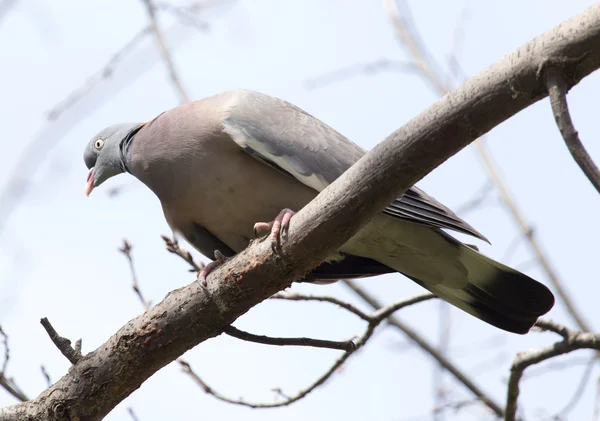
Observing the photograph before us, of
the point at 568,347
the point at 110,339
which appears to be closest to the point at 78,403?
the point at 110,339

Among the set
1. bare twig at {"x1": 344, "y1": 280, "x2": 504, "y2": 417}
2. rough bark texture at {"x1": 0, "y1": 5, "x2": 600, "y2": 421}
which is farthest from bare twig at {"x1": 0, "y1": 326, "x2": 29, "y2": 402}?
bare twig at {"x1": 344, "y1": 280, "x2": 504, "y2": 417}

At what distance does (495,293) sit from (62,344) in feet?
6.43

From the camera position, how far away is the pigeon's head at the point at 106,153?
3.89 metres

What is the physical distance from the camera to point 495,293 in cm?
357

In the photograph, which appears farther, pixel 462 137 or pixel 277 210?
pixel 277 210

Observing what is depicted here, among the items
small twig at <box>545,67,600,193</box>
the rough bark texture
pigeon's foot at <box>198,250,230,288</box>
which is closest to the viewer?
small twig at <box>545,67,600,193</box>

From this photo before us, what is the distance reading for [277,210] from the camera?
335 cm

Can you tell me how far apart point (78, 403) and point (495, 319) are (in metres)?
1.95

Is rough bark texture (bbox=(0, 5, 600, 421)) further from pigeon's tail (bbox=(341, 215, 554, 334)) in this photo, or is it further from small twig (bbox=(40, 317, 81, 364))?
pigeon's tail (bbox=(341, 215, 554, 334))

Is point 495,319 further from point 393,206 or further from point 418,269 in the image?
point 393,206

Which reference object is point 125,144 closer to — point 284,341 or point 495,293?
point 284,341

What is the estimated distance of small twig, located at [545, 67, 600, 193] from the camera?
67.0 inches

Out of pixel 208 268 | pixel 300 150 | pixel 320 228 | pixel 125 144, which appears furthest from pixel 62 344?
pixel 125 144

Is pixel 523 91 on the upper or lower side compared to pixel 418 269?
lower
